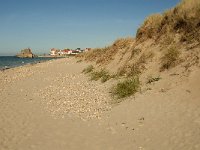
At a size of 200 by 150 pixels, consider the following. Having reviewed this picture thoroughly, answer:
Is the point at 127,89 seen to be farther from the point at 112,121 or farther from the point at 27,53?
the point at 27,53

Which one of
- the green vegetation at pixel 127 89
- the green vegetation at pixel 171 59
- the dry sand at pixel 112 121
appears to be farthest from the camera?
the green vegetation at pixel 171 59

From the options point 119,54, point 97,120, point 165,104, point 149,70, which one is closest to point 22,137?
point 97,120

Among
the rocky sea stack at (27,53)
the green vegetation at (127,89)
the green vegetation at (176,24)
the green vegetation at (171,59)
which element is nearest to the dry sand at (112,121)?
the green vegetation at (127,89)

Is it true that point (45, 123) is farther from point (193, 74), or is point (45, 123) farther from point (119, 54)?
point (119, 54)

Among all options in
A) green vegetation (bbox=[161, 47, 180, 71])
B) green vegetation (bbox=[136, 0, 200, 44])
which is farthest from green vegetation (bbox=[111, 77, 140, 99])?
green vegetation (bbox=[136, 0, 200, 44])

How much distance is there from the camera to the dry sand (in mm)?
8734

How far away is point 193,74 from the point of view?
1230cm

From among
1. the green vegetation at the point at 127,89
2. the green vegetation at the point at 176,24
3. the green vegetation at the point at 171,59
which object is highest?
the green vegetation at the point at 176,24

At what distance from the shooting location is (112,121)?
11.0 meters

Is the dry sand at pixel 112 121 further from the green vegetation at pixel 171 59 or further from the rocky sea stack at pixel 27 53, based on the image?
the rocky sea stack at pixel 27 53

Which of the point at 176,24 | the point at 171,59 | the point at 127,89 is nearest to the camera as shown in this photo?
the point at 127,89

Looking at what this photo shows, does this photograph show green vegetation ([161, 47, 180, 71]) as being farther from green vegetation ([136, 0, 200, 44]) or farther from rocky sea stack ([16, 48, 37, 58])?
rocky sea stack ([16, 48, 37, 58])

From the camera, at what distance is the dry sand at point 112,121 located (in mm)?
8734

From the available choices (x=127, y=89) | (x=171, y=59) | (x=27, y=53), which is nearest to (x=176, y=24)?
(x=171, y=59)
